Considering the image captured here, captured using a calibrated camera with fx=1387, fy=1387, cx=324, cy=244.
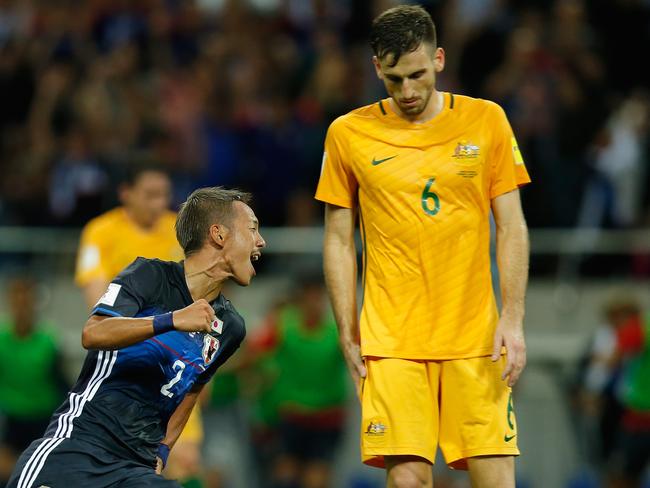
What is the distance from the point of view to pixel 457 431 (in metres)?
6.29

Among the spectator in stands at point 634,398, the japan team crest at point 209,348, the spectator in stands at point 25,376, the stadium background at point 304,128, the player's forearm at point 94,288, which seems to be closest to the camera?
the japan team crest at point 209,348

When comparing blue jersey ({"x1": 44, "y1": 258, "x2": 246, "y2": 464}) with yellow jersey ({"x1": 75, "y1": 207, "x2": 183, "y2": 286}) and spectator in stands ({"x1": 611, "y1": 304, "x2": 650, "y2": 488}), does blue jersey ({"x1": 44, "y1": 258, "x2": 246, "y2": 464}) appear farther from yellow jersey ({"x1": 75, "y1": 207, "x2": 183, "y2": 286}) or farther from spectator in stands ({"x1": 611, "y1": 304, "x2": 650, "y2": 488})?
spectator in stands ({"x1": 611, "y1": 304, "x2": 650, "y2": 488})

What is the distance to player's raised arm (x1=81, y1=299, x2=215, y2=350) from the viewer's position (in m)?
5.27

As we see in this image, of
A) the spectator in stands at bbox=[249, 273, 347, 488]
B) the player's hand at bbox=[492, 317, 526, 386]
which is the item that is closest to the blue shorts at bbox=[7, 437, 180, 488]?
the player's hand at bbox=[492, 317, 526, 386]

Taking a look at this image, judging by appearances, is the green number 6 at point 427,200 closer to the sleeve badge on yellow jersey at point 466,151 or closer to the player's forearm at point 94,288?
the sleeve badge on yellow jersey at point 466,151

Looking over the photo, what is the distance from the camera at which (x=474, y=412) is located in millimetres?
6246

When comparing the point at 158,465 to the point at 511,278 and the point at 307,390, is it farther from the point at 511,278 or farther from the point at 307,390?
the point at 307,390

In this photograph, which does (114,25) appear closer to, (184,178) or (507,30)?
(184,178)

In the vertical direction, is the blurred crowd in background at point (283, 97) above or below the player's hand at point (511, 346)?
above

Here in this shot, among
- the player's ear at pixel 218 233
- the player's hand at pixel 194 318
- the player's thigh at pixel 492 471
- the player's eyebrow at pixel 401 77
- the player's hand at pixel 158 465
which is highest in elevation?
the player's eyebrow at pixel 401 77

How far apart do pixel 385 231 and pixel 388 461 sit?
1.05 meters

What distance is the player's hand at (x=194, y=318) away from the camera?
207 inches

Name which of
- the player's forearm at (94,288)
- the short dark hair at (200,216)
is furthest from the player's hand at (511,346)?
the player's forearm at (94,288)

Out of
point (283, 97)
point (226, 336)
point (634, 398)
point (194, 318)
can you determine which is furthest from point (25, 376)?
point (194, 318)
